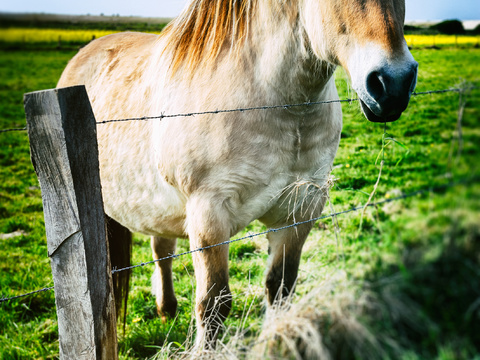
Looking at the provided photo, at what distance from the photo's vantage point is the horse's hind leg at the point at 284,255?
2600 mm

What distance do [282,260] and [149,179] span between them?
3.31ft

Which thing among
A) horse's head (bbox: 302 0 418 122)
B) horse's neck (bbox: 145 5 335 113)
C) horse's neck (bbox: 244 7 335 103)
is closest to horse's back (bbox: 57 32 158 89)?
horse's neck (bbox: 145 5 335 113)

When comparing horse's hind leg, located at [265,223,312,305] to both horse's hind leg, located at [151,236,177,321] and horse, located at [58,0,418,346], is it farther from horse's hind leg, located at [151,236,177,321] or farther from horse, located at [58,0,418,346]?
horse's hind leg, located at [151,236,177,321]

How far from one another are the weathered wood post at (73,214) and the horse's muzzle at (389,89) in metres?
1.10

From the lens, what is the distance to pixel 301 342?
58.6 inches

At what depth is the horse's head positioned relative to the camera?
5.37 feet

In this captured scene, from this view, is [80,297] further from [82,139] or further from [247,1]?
[247,1]

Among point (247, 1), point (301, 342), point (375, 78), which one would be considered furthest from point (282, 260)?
point (247, 1)

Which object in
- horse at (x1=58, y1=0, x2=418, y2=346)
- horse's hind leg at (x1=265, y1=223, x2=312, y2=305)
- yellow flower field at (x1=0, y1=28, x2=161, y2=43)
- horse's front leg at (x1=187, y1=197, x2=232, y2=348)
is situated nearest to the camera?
horse at (x1=58, y1=0, x2=418, y2=346)

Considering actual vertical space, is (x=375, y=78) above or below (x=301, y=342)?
above

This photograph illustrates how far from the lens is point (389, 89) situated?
164 centimetres

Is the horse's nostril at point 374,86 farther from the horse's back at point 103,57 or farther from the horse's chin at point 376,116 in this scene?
the horse's back at point 103,57

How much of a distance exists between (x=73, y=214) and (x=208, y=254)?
0.92 metres

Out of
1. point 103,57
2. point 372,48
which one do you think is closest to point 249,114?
point 372,48
